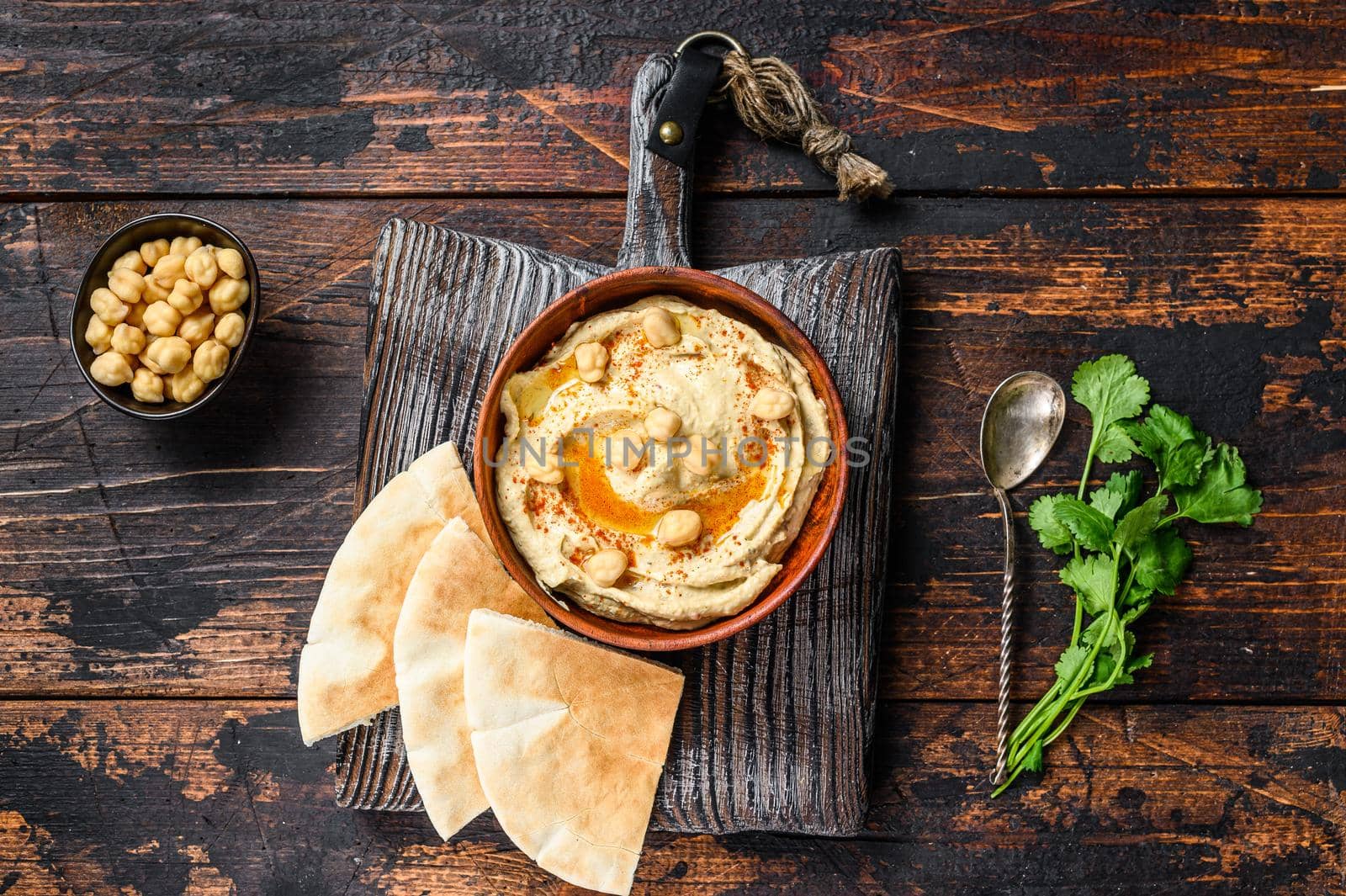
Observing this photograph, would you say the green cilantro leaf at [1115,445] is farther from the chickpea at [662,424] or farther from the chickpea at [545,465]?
the chickpea at [545,465]

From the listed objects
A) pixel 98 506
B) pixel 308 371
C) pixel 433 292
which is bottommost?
pixel 98 506

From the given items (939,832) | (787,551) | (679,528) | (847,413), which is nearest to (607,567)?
→ (679,528)

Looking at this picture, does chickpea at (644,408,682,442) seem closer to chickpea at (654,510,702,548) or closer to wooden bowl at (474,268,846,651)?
chickpea at (654,510,702,548)

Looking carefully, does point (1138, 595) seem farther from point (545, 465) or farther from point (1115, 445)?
point (545, 465)

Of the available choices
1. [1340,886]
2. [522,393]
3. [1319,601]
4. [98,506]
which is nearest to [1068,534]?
[1319,601]

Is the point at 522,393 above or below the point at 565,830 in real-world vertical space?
above

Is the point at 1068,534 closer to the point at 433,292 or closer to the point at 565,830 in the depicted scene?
the point at 565,830
